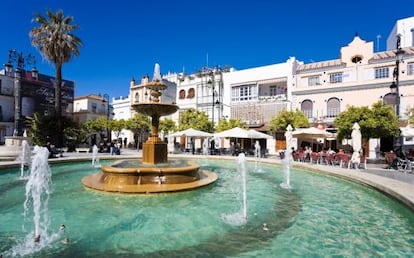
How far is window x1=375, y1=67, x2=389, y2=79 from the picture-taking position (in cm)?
2623

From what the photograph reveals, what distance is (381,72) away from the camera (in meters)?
26.5

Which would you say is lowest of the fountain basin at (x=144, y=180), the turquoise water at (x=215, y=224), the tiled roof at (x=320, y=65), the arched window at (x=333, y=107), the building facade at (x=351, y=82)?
the turquoise water at (x=215, y=224)

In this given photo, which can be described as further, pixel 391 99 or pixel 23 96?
pixel 23 96

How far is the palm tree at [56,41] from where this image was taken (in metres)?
25.5

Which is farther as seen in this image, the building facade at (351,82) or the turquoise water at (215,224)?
the building facade at (351,82)

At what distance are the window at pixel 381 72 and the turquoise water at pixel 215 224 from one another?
73.9ft

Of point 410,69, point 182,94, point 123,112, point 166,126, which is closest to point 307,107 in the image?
point 410,69

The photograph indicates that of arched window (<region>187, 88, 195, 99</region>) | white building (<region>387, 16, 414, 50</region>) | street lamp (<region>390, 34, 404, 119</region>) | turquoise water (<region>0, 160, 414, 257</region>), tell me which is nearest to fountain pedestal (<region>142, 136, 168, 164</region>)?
turquoise water (<region>0, 160, 414, 257</region>)

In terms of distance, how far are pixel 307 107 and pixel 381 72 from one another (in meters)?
7.73

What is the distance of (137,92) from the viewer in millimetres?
45156

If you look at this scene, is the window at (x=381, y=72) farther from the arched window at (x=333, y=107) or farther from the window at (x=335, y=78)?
the arched window at (x=333, y=107)

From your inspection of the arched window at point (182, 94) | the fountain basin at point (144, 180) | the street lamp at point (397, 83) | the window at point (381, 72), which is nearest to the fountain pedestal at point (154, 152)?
the fountain basin at point (144, 180)

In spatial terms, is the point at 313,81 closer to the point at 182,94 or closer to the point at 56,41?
the point at 182,94

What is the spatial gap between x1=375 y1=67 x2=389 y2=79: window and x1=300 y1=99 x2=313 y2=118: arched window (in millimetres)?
6753
